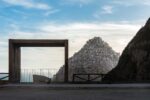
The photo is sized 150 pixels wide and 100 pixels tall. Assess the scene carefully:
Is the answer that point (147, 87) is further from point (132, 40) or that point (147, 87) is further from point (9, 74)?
point (132, 40)

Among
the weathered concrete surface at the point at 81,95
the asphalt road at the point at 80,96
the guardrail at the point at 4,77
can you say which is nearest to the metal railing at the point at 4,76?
the guardrail at the point at 4,77

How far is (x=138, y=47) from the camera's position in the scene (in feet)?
153

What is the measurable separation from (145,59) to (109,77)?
4089 millimetres

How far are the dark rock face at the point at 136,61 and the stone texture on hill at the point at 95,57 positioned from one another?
43973 mm

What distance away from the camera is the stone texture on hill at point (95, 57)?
322 feet

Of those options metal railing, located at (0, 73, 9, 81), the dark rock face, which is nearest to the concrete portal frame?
metal railing, located at (0, 73, 9, 81)

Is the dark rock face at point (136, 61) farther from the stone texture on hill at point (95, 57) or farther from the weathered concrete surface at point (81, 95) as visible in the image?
the stone texture on hill at point (95, 57)

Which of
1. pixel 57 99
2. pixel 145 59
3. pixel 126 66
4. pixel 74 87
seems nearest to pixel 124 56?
pixel 126 66

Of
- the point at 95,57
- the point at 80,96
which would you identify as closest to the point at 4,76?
the point at 80,96

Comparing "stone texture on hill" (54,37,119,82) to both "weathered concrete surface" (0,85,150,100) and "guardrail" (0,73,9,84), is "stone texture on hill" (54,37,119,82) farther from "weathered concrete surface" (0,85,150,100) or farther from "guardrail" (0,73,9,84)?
"weathered concrete surface" (0,85,150,100)

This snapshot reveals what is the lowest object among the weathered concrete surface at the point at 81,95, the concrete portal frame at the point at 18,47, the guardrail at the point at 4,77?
the weathered concrete surface at the point at 81,95

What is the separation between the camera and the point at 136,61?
149ft

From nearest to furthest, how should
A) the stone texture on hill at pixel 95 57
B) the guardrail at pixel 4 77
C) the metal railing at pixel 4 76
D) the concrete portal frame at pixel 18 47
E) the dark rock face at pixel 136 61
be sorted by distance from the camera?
1. the guardrail at pixel 4 77
2. the concrete portal frame at pixel 18 47
3. the metal railing at pixel 4 76
4. the dark rock face at pixel 136 61
5. the stone texture on hill at pixel 95 57

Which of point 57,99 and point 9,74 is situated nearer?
point 57,99
